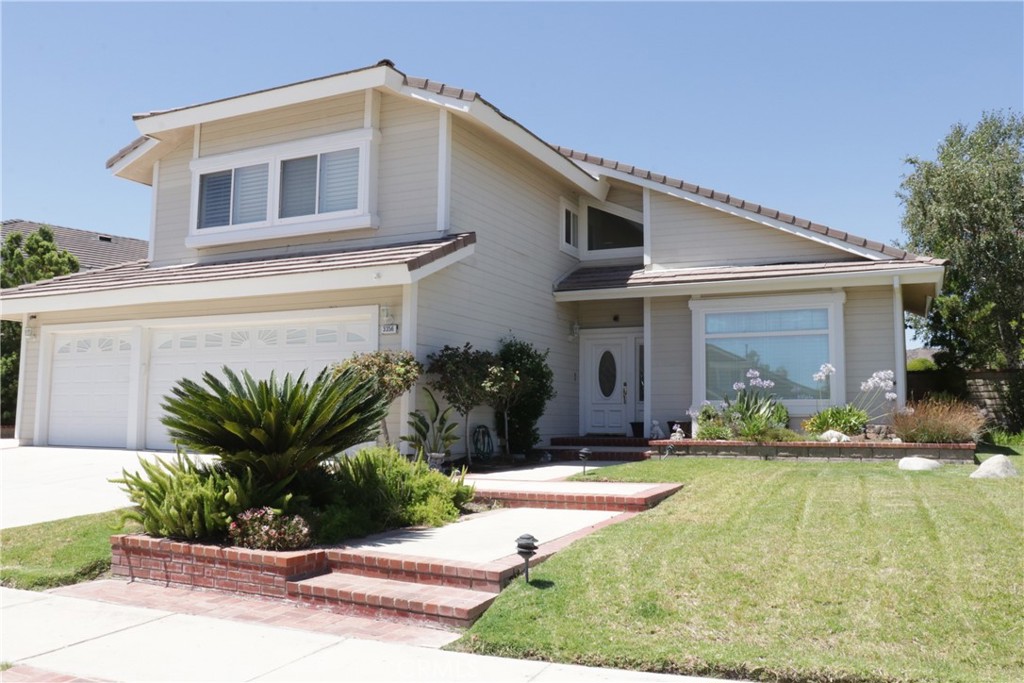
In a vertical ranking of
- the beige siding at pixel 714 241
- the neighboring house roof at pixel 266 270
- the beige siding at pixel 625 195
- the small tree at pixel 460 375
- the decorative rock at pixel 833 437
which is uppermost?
the beige siding at pixel 625 195

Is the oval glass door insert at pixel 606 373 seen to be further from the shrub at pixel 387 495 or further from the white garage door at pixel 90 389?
the white garage door at pixel 90 389

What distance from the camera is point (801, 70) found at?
14695mm

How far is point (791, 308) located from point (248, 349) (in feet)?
33.1

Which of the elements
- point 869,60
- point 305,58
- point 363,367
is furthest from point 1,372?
point 869,60

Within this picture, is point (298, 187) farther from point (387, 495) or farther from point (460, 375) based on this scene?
point (387, 495)

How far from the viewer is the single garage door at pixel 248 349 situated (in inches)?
516

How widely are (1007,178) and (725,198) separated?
32.7ft

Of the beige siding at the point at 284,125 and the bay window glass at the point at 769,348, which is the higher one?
the beige siding at the point at 284,125

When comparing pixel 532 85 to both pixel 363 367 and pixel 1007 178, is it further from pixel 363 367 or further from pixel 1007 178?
pixel 1007 178

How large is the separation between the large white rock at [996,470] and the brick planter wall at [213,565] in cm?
829

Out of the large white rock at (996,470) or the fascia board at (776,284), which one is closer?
the large white rock at (996,470)

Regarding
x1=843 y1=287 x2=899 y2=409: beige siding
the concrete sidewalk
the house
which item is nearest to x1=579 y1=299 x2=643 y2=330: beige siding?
the house

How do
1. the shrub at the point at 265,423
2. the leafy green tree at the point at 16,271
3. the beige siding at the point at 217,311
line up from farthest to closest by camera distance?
1. the leafy green tree at the point at 16,271
2. the beige siding at the point at 217,311
3. the shrub at the point at 265,423

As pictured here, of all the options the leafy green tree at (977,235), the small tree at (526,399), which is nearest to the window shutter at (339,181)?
the small tree at (526,399)
